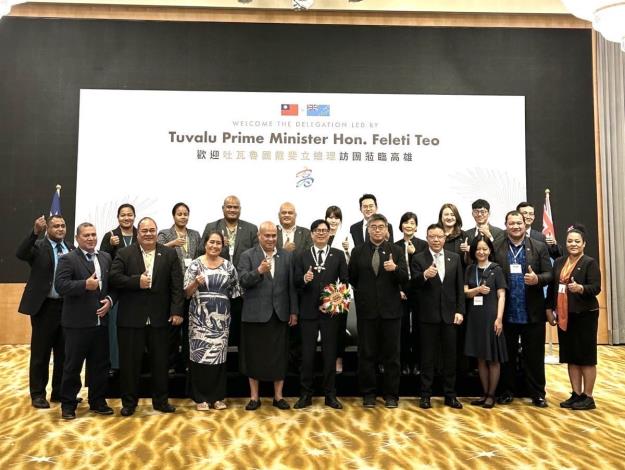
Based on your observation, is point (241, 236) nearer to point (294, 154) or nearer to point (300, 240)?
point (300, 240)

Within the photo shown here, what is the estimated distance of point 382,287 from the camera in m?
4.38

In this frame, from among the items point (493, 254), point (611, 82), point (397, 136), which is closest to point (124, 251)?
point (493, 254)

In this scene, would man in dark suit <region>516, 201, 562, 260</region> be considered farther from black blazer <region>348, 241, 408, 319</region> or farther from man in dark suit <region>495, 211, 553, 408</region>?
black blazer <region>348, 241, 408, 319</region>

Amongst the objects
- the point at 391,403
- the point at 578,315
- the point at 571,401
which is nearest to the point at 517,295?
the point at 578,315

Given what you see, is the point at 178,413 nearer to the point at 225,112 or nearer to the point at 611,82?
the point at 225,112

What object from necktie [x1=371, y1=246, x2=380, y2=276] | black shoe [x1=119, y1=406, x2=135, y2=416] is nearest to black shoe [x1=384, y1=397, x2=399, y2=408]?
necktie [x1=371, y1=246, x2=380, y2=276]

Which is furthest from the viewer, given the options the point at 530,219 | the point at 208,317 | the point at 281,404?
the point at 530,219

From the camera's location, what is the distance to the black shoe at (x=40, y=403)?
4258mm

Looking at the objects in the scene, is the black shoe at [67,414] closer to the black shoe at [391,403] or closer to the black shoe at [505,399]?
the black shoe at [391,403]

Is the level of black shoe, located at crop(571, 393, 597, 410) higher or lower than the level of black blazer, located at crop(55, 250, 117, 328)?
lower

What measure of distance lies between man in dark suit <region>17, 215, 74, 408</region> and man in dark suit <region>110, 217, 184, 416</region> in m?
0.60

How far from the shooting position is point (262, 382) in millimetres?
4633

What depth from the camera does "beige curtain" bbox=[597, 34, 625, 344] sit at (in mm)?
7492

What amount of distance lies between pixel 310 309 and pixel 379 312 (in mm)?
547
